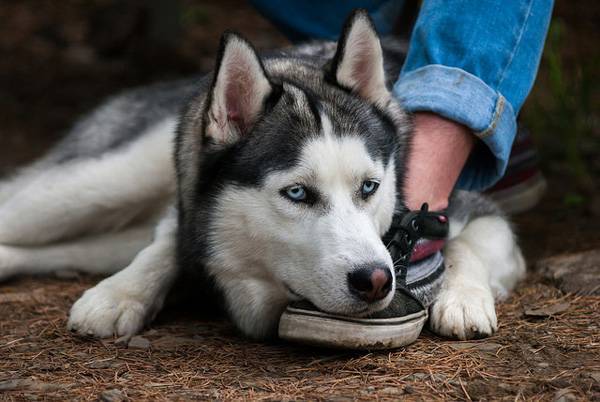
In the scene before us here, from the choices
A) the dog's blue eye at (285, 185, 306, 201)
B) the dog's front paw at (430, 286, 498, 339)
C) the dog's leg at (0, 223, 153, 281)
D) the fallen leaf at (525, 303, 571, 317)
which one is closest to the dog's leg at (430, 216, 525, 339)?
the dog's front paw at (430, 286, 498, 339)

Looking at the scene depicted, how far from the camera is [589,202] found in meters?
4.91

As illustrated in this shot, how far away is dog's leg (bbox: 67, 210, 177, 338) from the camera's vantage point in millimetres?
3000

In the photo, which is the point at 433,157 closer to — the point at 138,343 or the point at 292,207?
the point at 292,207

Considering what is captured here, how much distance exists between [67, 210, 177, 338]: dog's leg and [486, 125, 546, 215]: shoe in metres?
1.86

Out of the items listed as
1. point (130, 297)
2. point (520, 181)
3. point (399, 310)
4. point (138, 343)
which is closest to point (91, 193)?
point (130, 297)

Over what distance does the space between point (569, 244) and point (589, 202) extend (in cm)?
69

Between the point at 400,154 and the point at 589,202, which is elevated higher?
the point at 400,154

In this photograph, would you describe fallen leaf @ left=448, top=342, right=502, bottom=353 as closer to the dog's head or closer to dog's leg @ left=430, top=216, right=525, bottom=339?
dog's leg @ left=430, top=216, right=525, bottom=339

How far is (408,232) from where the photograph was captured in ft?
9.46

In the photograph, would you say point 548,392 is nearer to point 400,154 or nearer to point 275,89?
point 400,154

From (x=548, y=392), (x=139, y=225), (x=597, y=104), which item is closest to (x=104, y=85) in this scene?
(x=139, y=225)

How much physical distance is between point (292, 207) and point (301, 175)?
0.10 m

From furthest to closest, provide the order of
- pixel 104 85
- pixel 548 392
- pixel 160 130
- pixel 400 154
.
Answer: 1. pixel 104 85
2. pixel 160 130
3. pixel 400 154
4. pixel 548 392

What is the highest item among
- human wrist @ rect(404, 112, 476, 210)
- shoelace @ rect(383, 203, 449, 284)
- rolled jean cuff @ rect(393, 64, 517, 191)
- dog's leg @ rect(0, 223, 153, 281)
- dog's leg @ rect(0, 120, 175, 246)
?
rolled jean cuff @ rect(393, 64, 517, 191)
